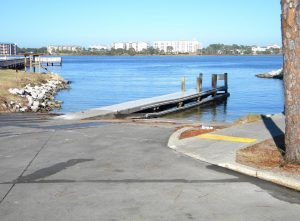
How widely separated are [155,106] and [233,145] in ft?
54.9

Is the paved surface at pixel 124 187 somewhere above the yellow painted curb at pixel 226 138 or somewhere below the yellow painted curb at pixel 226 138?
below

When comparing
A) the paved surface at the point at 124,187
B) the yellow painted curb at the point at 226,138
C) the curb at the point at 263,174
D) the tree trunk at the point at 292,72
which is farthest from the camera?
the yellow painted curb at the point at 226,138

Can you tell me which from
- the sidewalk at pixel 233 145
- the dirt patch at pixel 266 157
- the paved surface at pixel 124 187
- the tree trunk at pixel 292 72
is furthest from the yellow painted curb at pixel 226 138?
the tree trunk at pixel 292 72

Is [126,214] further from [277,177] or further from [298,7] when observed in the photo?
[298,7]

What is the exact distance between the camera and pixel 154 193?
688 centimetres

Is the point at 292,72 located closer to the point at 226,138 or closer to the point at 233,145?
the point at 233,145

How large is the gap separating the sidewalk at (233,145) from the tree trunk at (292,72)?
2.84ft

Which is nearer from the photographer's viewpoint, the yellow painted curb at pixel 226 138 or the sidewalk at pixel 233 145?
the sidewalk at pixel 233 145

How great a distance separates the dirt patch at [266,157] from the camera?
8125 millimetres

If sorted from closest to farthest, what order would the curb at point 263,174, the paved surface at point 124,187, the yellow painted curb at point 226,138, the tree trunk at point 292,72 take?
the paved surface at point 124,187
the curb at point 263,174
the tree trunk at point 292,72
the yellow painted curb at point 226,138

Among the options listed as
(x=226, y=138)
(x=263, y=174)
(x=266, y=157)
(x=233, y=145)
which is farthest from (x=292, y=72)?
(x=226, y=138)

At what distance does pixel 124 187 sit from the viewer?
285 inches

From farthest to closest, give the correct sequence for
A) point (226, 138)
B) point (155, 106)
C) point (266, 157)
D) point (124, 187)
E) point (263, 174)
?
point (155, 106) → point (226, 138) → point (266, 157) → point (263, 174) → point (124, 187)

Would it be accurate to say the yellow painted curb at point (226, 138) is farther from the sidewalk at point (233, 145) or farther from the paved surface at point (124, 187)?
the paved surface at point (124, 187)
